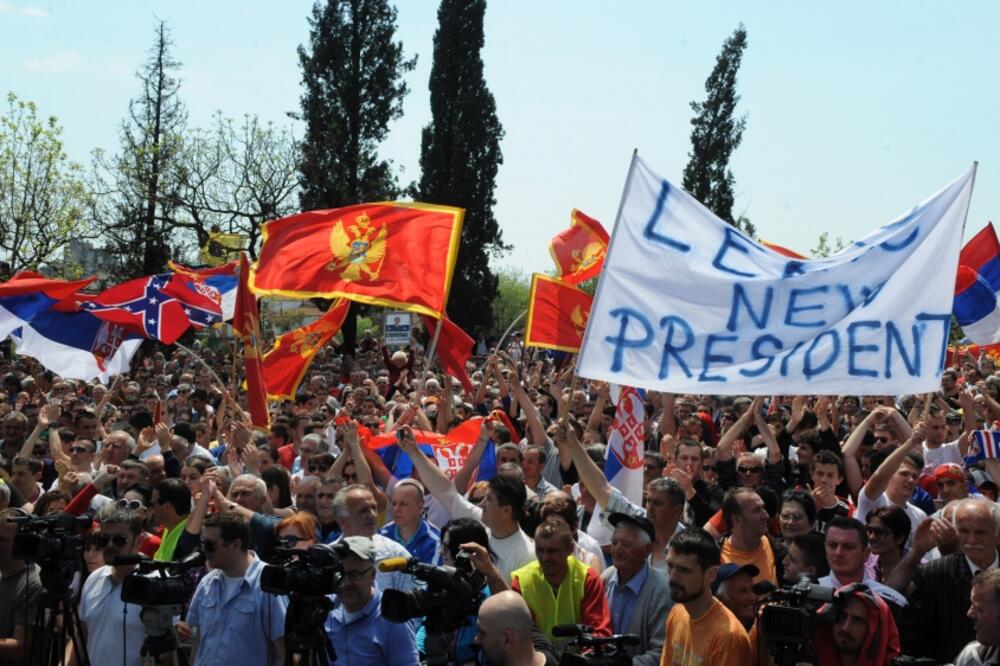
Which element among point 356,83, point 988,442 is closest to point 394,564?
point 988,442

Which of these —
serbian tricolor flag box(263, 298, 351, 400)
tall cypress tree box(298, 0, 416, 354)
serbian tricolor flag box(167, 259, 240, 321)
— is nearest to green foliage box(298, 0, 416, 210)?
tall cypress tree box(298, 0, 416, 354)

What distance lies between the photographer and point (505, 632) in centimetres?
441

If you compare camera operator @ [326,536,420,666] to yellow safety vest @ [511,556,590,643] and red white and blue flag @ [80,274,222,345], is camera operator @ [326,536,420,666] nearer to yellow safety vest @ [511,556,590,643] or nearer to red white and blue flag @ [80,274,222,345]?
yellow safety vest @ [511,556,590,643]

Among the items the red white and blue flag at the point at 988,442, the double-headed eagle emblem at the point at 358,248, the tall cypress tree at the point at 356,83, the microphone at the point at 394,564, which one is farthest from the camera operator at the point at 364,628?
the tall cypress tree at the point at 356,83

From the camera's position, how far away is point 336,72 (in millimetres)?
41719

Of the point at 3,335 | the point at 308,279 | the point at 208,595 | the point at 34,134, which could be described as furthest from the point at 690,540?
the point at 34,134

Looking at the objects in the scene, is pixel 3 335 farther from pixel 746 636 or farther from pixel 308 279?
pixel 746 636

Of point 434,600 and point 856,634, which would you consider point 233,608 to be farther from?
point 856,634

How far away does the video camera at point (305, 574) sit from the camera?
485 cm

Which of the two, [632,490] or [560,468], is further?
[560,468]

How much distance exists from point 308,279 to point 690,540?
6.09m

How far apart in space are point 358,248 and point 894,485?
4.97 meters

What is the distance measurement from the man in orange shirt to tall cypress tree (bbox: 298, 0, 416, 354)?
36309 mm

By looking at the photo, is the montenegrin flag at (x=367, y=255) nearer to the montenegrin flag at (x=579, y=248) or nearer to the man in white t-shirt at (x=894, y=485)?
the montenegrin flag at (x=579, y=248)
